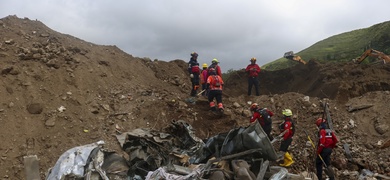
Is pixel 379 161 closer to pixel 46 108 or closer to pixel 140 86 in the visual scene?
pixel 140 86

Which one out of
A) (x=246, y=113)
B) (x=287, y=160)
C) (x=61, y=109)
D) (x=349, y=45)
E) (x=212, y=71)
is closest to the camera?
(x=287, y=160)

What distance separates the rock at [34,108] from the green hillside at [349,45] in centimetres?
2106

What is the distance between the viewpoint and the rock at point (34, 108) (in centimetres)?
920

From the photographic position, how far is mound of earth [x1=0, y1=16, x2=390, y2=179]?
8.83m

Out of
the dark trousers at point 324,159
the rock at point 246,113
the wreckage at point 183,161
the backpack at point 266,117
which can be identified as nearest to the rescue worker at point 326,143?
the dark trousers at point 324,159

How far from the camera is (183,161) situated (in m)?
5.80

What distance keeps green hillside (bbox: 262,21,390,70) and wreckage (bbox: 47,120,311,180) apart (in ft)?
69.6

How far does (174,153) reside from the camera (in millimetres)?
5992

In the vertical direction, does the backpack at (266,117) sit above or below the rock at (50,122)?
below

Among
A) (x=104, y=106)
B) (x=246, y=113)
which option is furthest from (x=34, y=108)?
(x=246, y=113)

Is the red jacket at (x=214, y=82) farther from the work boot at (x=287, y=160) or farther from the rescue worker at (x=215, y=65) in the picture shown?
the work boot at (x=287, y=160)

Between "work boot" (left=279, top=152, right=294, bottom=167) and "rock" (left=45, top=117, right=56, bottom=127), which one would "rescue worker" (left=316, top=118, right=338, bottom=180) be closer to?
"work boot" (left=279, top=152, right=294, bottom=167)

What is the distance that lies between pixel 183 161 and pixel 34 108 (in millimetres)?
5270

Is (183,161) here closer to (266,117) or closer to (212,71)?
(266,117)
